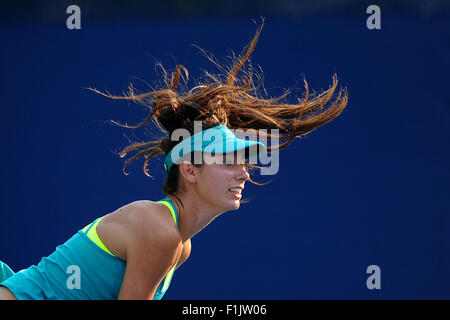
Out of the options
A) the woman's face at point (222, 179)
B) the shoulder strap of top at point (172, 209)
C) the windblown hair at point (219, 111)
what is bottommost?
the shoulder strap of top at point (172, 209)

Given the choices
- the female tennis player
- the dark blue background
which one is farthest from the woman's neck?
the dark blue background

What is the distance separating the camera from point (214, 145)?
8.98ft

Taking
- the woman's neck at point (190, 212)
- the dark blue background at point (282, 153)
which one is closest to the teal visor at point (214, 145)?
the woman's neck at point (190, 212)

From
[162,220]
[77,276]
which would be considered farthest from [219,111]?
[77,276]

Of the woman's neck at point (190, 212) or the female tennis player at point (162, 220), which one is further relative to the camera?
the woman's neck at point (190, 212)

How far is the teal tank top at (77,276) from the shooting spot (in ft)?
8.57

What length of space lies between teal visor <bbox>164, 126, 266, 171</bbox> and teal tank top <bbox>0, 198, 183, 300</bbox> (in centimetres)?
21

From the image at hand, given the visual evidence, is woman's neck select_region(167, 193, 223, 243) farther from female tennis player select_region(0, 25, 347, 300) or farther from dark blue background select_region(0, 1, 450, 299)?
dark blue background select_region(0, 1, 450, 299)

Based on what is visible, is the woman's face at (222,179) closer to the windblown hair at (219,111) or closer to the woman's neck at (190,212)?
the woman's neck at (190,212)

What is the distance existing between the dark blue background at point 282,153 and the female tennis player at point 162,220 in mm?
1794
